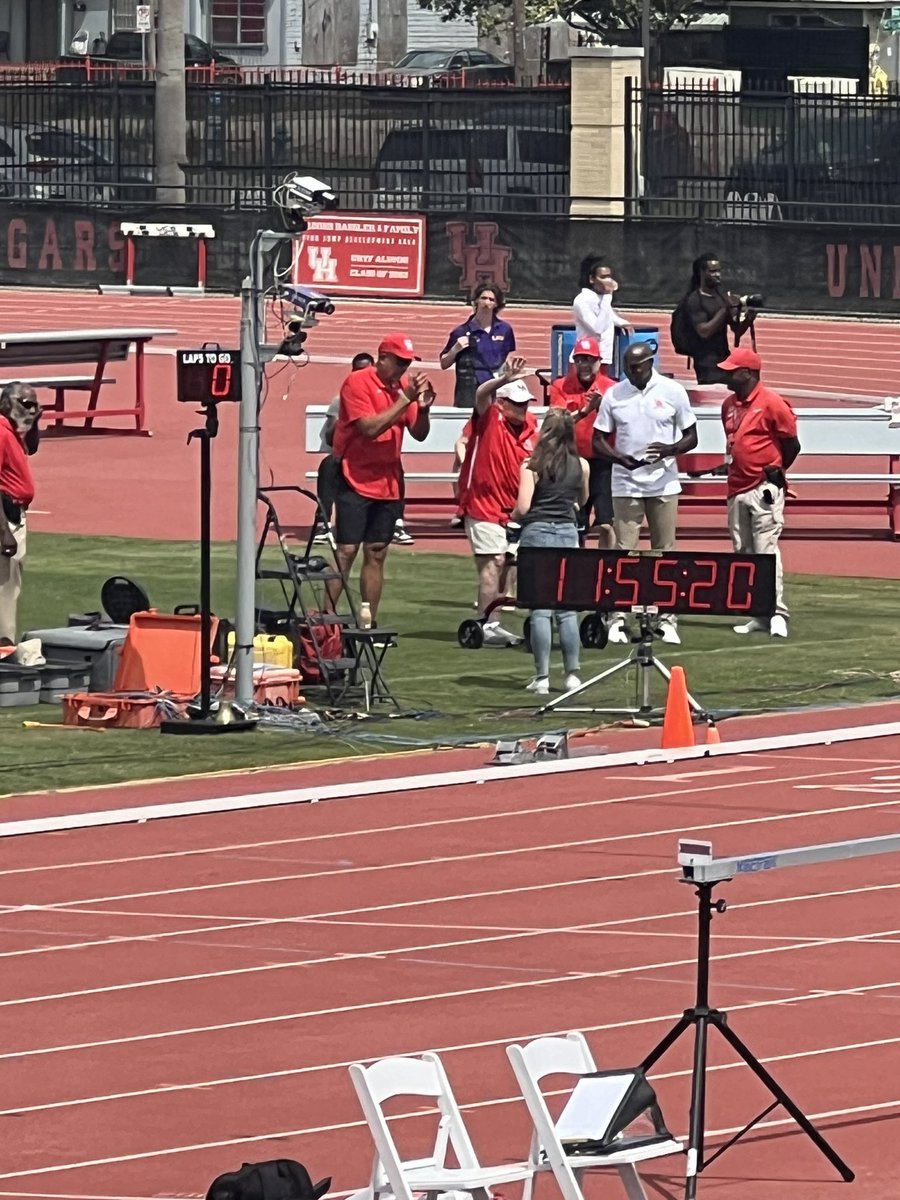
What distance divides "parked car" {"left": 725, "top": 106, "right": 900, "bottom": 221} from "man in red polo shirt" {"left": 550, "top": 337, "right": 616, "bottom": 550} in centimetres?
2112

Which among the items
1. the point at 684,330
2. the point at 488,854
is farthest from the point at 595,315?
the point at 488,854

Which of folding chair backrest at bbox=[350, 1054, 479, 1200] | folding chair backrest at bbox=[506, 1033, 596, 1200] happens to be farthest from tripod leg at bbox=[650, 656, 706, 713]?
folding chair backrest at bbox=[350, 1054, 479, 1200]

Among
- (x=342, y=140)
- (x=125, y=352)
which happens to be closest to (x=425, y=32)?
(x=342, y=140)

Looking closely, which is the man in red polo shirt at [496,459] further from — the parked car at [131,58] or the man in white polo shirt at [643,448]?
the parked car at [131,58]

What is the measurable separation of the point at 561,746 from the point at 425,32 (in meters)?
63.9

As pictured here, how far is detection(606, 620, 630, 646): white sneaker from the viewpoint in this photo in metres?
18.9

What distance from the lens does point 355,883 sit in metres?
12.5

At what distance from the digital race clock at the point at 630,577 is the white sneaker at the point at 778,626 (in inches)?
131

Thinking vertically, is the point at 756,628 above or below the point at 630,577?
below

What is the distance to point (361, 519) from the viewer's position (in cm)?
1792

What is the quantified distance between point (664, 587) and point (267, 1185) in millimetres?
9386

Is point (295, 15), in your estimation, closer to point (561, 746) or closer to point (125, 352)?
point (125, 352)

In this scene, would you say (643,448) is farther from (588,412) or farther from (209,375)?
(209,375)

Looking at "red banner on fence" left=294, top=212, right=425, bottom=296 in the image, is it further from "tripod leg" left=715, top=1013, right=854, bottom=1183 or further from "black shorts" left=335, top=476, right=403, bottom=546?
"tripod leg" left=715, top=1013, right=854, bottom=1183
